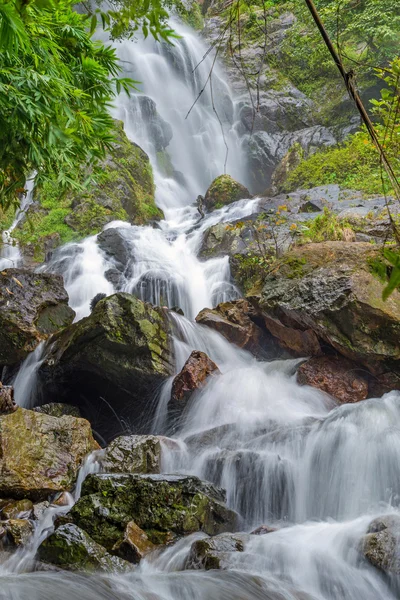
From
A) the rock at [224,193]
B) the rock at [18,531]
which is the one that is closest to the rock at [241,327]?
the rock at [18,531]

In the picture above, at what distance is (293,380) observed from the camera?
749cm

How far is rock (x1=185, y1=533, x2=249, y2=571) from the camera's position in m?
3.81

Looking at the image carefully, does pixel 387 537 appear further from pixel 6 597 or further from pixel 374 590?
pixel 6 597

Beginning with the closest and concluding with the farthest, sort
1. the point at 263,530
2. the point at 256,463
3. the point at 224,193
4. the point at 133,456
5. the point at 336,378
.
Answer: the point at 263,530
the point at 256,463
the point at 133,456
the point at 336,378
the point at 224,193

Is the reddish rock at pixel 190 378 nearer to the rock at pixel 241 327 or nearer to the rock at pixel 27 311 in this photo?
the rock at pixel 241 327

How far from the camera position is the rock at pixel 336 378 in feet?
22.6

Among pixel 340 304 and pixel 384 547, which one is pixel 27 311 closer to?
pixel 340 304

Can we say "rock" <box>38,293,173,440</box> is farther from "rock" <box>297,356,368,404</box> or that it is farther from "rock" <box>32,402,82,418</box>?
"rock" <box>297,356,368,404</box>

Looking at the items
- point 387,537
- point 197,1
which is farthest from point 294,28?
point 387,537

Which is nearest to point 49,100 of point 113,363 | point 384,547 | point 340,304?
point 384,547

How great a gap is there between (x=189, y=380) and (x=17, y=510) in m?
3.26

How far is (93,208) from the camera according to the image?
53.3ft

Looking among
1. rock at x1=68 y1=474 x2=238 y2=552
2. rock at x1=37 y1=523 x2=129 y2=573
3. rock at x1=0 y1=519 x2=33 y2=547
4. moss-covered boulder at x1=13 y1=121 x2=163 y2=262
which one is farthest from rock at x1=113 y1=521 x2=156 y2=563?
moss-covered boulder at x1=13 y1=121 x2=163 y2=262

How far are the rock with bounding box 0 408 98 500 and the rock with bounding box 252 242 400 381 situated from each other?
3656 millimetres
